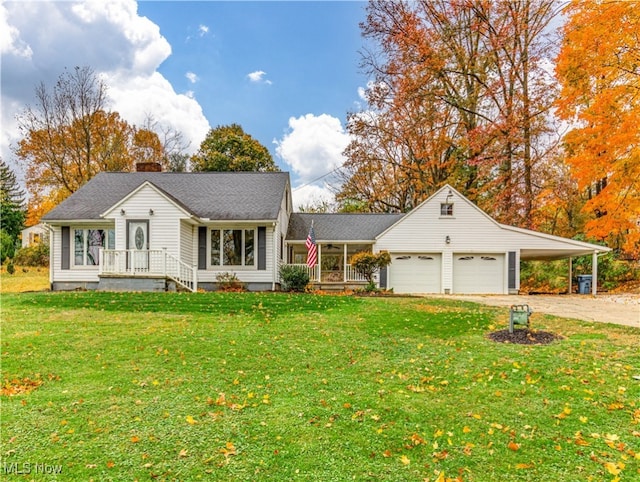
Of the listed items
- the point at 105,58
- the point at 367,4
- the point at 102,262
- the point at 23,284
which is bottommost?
the point at 23,284

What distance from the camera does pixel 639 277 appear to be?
20250 mm

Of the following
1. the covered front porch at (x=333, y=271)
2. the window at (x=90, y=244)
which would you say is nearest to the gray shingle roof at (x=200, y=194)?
the window at (x=90, y=244)

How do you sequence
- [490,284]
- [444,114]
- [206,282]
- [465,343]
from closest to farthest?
[465,343] < [206,282] < [490,284] < [444,114]

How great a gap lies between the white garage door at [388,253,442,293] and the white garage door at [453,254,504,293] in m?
0.88

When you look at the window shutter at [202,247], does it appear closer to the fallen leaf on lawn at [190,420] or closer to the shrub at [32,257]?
the fallen leaf on lawn at [190,420]

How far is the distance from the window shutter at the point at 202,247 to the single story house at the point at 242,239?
0.13 ft

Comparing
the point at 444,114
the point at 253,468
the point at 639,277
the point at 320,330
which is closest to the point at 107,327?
the point at 320,330

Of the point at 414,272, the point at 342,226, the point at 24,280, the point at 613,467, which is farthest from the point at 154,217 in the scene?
the point at 613,467

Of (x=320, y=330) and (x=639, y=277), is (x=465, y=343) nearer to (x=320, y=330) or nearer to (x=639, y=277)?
(x=320, y=330)

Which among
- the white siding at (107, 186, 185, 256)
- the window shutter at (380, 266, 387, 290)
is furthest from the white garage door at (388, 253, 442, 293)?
the white siding at (107, 186, 185, 256)

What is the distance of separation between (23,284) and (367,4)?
2214cm

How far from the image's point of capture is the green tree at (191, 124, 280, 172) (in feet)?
104

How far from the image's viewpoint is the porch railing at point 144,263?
1461 cm

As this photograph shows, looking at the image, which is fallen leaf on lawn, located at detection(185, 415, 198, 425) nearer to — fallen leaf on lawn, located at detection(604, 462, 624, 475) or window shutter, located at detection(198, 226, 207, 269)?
fallen leaf on lawn, located at detection(604, 462, 624, 475)
